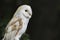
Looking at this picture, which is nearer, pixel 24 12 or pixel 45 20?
pixel 24 12

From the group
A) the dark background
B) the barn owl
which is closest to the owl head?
the barn owl

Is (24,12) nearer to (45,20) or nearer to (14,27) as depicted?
(14,27)

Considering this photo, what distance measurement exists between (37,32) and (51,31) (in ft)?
0.45

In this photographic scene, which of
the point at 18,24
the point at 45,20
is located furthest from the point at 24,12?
the point at 45,20

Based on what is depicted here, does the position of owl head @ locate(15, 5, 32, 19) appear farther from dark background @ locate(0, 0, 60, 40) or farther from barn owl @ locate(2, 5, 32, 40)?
dark background @ locate(0, 0, 60, 40)

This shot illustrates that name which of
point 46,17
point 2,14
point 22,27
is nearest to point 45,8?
point 46,17

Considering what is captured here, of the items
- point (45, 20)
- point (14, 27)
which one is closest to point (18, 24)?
point (14, 27)

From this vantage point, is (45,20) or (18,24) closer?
(18,24)

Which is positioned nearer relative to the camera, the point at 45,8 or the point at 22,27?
the point at 22,27

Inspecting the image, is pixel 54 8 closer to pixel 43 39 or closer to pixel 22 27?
pixel 43 39

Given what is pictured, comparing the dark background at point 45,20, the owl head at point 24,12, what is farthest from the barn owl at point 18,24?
the dark background at point 45,20

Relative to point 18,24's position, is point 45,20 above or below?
above

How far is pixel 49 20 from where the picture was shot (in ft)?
9.43

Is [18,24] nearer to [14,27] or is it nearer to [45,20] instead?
[14,27]
